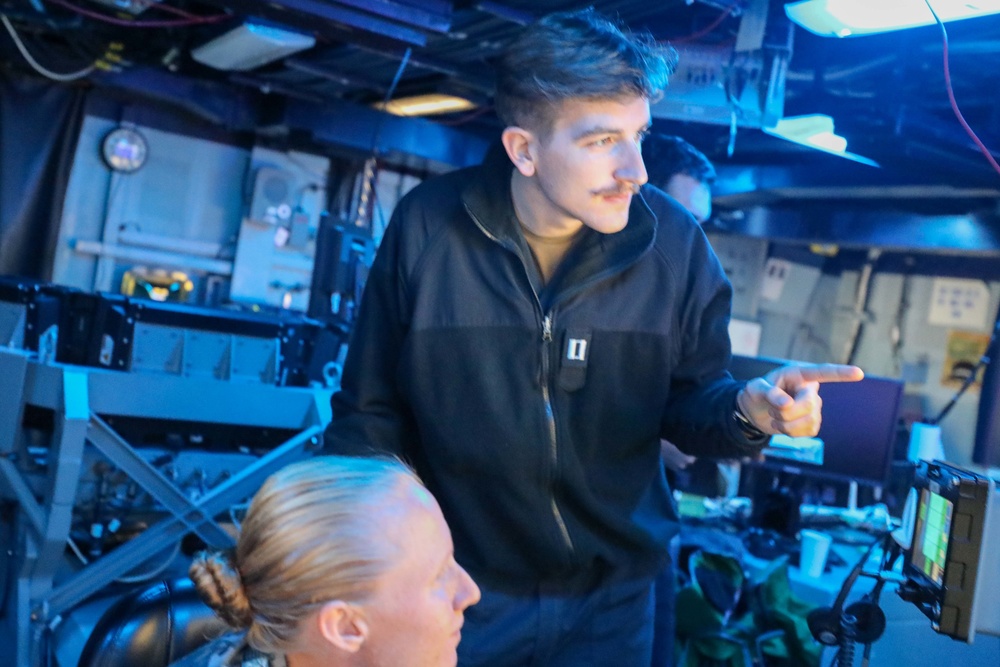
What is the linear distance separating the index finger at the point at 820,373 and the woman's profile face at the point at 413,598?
58cm

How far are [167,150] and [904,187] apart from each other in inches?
176

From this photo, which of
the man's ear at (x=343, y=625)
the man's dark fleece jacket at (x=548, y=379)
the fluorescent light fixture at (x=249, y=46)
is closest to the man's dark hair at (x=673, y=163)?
the man's dark fleece jacket at (x=548, y=379)

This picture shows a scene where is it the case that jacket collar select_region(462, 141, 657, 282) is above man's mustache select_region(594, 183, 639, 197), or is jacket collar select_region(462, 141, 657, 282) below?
below

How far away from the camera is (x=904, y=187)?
450 cm

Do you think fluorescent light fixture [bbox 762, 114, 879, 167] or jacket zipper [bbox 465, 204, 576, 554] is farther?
fluorescent light fixture [bbox 762, 114, 879, 167]

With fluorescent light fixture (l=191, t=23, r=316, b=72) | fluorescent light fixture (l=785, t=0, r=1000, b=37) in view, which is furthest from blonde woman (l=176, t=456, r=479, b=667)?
fluorescent light fixture (l=191, t=23, r=316, b=72)

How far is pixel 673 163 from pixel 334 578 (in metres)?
2.19

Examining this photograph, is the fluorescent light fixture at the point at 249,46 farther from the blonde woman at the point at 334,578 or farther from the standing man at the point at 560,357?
the blonde woman at the point at 334,578

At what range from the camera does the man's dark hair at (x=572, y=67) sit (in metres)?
1.64

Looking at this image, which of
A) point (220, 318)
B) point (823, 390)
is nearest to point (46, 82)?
point (220, 318)

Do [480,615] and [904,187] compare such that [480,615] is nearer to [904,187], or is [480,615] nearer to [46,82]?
[904,187]

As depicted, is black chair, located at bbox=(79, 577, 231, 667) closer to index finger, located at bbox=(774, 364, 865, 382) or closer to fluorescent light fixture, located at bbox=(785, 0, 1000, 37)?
index finger, located at bbox=(774, 364, 865, 382)

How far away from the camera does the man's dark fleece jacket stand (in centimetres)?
169

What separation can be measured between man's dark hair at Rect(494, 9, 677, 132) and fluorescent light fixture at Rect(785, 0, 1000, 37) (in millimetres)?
917
